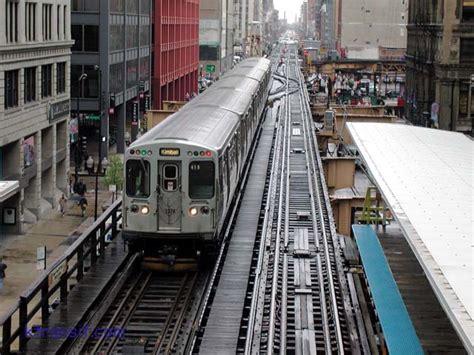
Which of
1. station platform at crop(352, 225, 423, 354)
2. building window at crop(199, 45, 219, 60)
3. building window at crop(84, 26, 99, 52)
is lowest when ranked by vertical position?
station platform at crop(352, 225, 423, 354)

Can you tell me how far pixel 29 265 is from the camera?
1241 inches

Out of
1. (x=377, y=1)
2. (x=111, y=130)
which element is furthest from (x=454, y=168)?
(x=377, y=1)

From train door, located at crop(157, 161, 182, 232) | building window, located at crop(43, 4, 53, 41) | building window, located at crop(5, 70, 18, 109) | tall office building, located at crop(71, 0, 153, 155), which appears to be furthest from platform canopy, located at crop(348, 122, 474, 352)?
tall office building, located at crop(71, 0, 153, 155)

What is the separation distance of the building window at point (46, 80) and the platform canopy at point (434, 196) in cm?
1668

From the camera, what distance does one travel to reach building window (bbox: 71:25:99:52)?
186 feet

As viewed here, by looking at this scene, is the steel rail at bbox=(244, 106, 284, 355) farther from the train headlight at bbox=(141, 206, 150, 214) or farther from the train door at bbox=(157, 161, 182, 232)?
the train headlight at bbox=(141, 206, 150, 214)

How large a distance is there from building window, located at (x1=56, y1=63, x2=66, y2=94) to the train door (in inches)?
948

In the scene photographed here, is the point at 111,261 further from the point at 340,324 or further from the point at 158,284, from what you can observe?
the point at 340,324

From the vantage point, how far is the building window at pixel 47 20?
41750 mm

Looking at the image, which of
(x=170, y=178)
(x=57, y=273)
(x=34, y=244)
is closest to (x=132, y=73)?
(x=34, y=244)

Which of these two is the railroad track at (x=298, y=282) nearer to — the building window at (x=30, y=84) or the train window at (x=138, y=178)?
the train window at (x=138, y=178)

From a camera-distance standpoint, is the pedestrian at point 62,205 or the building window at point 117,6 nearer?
the pedestrian at point 62,205

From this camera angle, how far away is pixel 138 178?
2120 centimetres

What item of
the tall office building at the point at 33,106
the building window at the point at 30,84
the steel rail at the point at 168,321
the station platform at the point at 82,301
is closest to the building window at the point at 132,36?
the tall office building at the point at 33,106
